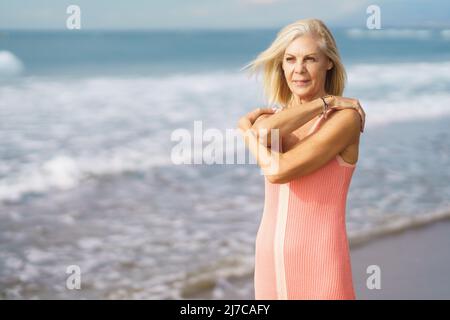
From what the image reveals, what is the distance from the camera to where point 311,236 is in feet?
6.61

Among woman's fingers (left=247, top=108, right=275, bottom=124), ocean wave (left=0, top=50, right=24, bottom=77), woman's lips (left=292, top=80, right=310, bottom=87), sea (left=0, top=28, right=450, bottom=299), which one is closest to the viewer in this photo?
woman's lips (left=292, top=80, right=310, bottom=87)

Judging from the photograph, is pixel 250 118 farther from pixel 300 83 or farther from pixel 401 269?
pixel 401 269

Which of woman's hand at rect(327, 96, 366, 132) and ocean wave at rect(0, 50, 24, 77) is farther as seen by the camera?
ocean wave at rect(0, 50, 24, 77)

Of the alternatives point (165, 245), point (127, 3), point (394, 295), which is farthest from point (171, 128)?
point (127, 3)

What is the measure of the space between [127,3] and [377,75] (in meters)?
7.09

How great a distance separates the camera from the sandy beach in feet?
16.8

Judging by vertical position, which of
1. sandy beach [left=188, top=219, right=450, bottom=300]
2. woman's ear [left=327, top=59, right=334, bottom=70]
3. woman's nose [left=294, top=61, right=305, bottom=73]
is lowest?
sandy beach [left=188, top=219, right=450, bottom=300]

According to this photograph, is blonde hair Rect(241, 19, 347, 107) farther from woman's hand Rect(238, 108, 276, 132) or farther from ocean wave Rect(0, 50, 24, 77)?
ocean wave Rect(0, 50, 24, 77)

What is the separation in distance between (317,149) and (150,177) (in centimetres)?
666

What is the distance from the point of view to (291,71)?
205cm

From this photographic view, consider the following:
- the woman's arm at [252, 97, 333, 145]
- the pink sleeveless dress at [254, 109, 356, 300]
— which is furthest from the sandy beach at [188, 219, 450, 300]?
the woman's arm at [252, 97, 333, 145]

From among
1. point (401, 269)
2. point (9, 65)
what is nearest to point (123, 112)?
point (9, 65)

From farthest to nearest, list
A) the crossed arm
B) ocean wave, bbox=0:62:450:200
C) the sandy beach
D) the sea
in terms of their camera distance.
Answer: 1. ocean wave, bbox=0:62:450:200
2. the sea
3. the sandy beach
4. the crossed arm
